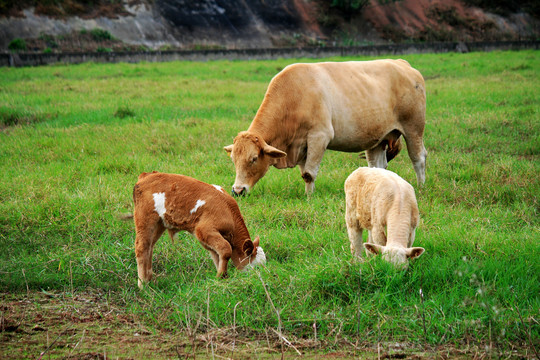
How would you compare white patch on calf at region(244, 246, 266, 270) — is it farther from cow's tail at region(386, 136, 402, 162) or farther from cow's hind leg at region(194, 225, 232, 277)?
cow's tail at region(386, 136, 402, 162)

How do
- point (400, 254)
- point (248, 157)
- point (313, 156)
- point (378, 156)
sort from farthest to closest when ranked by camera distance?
point (378, 156), point (313, 156), point (248, 157), point (400, 254)

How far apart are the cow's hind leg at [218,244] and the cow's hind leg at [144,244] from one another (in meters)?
0.41

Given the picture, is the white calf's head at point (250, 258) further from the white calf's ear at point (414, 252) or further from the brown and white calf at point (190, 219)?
the white calf's ear at point (414, 252)

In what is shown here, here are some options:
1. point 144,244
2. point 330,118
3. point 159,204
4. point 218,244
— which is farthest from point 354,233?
point 330,118

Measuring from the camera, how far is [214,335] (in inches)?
150

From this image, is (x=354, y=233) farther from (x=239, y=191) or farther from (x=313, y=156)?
(x=313, y=156)

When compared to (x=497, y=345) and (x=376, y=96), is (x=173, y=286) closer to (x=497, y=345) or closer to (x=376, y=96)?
(x=497, y=345)

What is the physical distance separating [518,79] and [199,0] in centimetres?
3319

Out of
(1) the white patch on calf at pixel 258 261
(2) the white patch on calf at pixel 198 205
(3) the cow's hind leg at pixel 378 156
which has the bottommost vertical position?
(3) the cow's hind leg at pixel 378 156

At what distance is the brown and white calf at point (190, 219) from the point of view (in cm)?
474

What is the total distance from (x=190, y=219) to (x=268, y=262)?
84cm

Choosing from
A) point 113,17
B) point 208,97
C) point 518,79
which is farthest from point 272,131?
point 113,17

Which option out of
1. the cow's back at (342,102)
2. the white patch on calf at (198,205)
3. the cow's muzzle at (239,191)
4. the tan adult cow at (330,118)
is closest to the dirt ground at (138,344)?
the white patch on calf at (198,205)

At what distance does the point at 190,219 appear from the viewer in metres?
4.79
